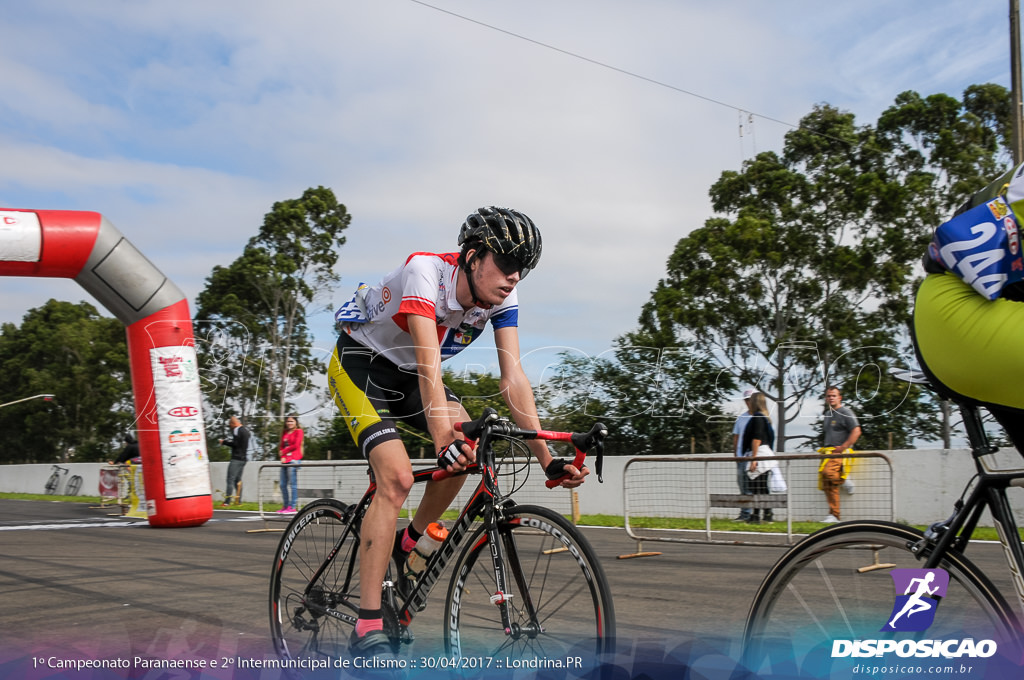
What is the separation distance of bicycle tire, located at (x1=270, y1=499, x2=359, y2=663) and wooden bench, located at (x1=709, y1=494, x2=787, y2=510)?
19.2 feet

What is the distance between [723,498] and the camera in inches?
354

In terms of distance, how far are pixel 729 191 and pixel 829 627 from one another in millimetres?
23376

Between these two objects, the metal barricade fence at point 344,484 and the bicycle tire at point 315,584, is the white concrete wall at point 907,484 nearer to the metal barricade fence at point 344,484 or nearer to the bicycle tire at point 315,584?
the metal barricade fence at point 344,484

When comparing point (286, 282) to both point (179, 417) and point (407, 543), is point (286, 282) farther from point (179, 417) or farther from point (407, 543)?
point (407, 543)

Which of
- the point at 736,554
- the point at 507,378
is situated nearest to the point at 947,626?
the point at 507,378

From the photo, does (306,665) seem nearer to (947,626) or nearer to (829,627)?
(829,627)

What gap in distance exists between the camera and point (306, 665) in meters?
3.71

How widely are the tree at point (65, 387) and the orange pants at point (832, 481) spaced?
42.6m

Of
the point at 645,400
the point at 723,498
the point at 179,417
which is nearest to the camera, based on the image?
the point at 723,498

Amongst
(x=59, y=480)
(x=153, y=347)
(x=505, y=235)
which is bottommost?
(x=59, y=480)

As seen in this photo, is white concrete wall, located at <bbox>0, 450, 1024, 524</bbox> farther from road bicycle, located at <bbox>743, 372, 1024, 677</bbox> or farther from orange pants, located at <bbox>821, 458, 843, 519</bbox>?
road bicycle, located at <bbox>743, 372, 1024, 677</bbox>

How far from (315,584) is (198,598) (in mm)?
2598

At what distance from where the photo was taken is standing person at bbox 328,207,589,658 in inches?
127

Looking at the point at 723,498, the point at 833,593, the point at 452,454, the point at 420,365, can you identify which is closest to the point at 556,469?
the point at 452,454
